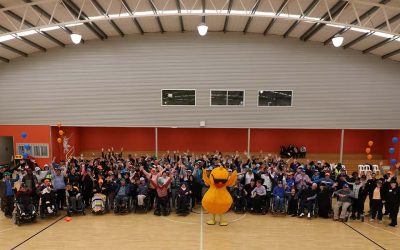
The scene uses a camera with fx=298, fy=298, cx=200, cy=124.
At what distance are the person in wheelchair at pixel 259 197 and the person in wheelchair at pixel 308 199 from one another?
1.18 meters

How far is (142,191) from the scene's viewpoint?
9.95 metres

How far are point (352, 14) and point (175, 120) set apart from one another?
9.61 meters

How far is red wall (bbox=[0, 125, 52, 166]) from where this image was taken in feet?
54.1

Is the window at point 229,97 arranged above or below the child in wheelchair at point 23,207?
above

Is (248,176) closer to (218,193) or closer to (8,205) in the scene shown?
(218,193)

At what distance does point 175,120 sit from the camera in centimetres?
1639

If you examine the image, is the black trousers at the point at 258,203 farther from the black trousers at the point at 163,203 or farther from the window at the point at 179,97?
the window at the point at 179,97

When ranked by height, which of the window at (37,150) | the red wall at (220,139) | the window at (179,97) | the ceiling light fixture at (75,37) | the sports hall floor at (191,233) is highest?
the ceiling light fixture at (75,37)

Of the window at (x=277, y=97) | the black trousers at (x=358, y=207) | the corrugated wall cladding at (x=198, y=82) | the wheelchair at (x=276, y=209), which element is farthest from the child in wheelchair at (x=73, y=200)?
the window at (x=277, y=97)

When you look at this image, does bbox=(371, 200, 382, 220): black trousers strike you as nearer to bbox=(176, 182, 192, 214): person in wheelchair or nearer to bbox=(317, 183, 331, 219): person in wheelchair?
bbox=(317, 183, 331, 219): person in wheelchair

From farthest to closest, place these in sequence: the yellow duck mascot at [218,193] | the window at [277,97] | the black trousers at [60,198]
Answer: the window at [277,97]
the black trousers at [60,198]
the yellow duck mascot at [218,193]

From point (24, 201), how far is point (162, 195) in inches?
162

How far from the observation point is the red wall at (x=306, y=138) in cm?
1778

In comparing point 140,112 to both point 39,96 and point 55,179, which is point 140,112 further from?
point 55,179
